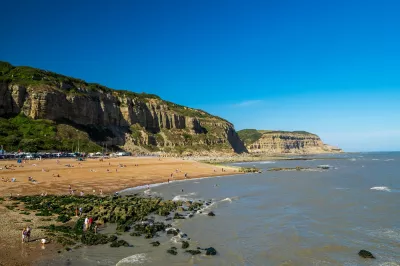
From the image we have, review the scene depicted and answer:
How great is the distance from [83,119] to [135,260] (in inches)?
3361

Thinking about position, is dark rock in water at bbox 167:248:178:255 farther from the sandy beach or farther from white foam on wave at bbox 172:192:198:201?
white foam on wave at bbox 172:192:198:201

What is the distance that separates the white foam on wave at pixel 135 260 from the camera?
447 inches

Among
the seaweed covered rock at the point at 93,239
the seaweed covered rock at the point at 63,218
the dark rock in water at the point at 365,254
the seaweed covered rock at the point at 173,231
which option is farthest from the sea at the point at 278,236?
the seaweed covered rock at the point at 63,218

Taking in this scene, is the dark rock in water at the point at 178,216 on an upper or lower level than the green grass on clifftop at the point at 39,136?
lower

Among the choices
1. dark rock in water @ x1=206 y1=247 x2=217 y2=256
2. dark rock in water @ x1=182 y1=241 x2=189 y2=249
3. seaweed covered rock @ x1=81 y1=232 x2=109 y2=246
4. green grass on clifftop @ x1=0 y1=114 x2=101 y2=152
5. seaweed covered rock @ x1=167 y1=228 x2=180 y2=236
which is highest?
green grass on clifftop @ x1=0 y1=114 x2=101 y2=152

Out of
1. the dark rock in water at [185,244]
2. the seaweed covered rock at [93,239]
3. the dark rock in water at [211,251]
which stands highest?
the seaweed covered rock at [93,239]

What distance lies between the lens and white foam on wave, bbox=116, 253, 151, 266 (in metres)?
11.4

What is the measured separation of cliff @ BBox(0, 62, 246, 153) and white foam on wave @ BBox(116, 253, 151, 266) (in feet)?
196

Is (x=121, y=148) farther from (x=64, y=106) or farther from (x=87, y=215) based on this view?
(x=87, y=215)

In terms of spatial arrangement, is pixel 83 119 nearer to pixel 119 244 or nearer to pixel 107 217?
pixel 107 217

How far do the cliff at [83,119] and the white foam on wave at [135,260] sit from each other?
59.7 meters

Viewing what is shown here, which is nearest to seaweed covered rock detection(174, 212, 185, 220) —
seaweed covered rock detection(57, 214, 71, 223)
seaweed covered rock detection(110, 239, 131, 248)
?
seaweed covered rock detection(110, 239, 131, 248)

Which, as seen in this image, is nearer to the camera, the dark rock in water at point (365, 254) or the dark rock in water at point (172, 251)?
the dark rock in water at point (365, 254)

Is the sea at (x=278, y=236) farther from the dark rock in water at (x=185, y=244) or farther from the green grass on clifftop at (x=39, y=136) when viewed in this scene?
the green grass on clifftop at (x=39, y=136)
